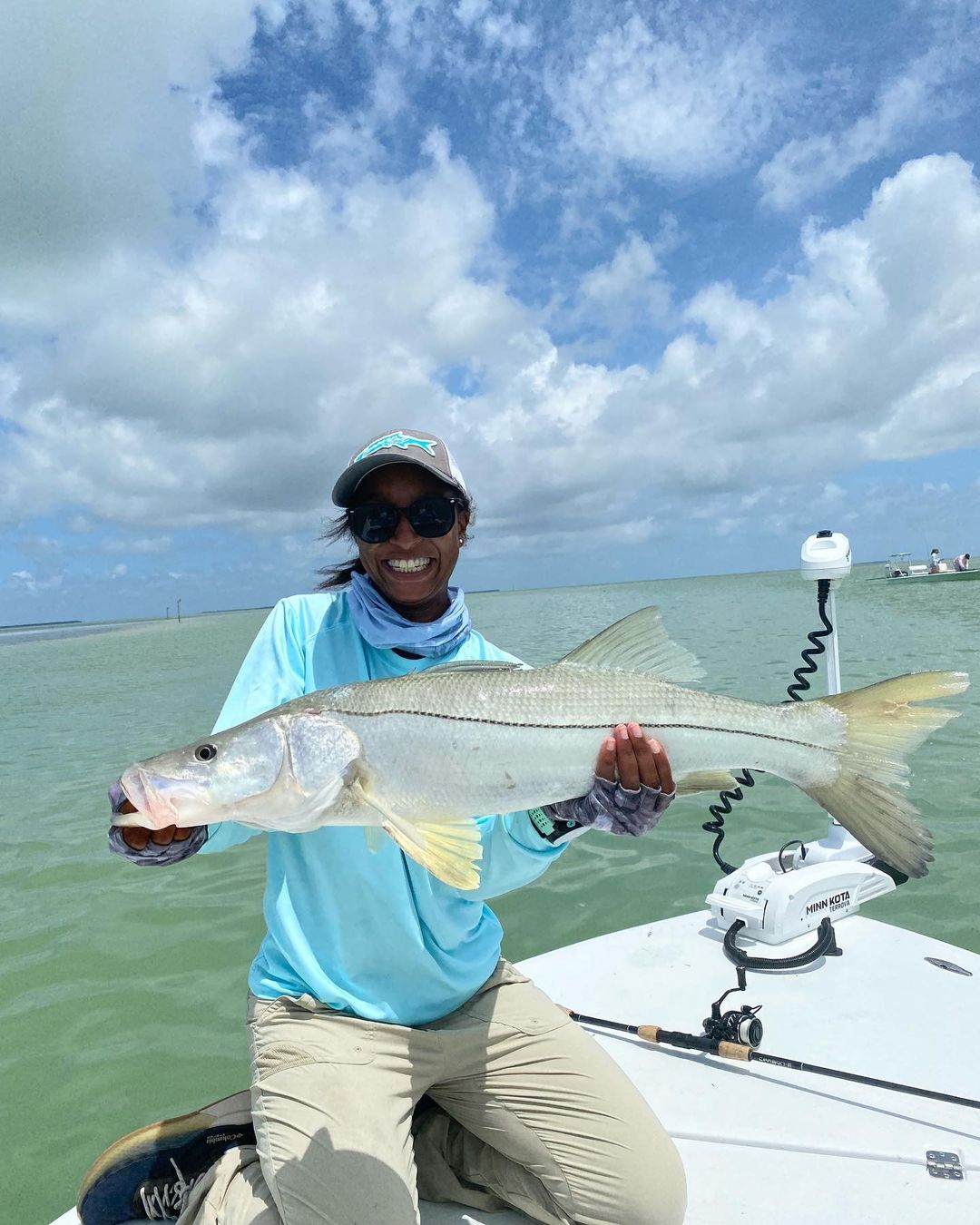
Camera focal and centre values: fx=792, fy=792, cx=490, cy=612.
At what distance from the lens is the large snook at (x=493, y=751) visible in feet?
8.55

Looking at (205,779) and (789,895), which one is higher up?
(205,779)

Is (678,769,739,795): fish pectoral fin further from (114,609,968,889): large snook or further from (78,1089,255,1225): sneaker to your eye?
(78,1089,255,1225): sneaker

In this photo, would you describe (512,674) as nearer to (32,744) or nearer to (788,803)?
(788,803)

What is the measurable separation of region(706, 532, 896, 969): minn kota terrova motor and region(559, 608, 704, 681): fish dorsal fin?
195cm

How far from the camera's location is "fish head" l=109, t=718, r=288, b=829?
2490mm

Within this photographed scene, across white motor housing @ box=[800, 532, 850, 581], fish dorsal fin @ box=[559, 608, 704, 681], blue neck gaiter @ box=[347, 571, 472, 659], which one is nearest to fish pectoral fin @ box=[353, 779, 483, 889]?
fish dorsal fin @ box=[559, 608, 704, 681]

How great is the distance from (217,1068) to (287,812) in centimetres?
362

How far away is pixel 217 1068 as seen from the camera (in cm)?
518

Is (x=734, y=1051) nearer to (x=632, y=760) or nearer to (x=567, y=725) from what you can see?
(x=632, y=760)

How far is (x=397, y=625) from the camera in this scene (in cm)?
353

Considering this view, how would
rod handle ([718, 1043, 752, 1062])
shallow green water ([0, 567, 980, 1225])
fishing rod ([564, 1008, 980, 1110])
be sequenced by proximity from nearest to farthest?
fishing rod ([564, 1008, 980, 1110])
rod handle ([718, 1043, 752, 1062])
shallow green water ([0, 567, 980, 1225])

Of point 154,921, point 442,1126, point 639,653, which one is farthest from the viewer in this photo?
point 154,921

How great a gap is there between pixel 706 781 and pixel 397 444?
1.93m

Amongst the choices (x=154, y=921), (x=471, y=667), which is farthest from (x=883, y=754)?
(x=154, y=921)
